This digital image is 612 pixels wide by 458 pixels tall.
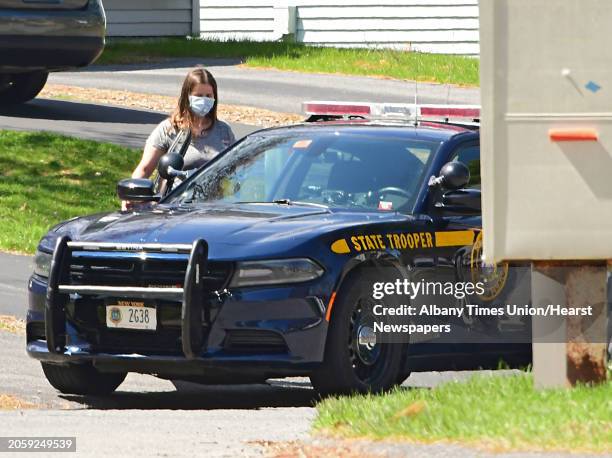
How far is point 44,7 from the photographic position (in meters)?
18.5

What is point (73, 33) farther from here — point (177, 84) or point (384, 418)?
point (384, 418)

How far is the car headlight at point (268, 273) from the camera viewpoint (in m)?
8.50

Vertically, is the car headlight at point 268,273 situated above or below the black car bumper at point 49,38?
below

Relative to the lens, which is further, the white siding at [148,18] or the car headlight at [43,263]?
the white siding at [148,18]

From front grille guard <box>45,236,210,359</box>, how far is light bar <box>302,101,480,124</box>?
2406 mm

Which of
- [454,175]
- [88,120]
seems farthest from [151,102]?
[454,175]

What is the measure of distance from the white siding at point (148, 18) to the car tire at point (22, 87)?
11.9 meters

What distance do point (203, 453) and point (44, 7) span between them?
1233cm

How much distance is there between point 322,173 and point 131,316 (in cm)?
167

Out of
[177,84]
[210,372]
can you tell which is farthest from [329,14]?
[210,372]

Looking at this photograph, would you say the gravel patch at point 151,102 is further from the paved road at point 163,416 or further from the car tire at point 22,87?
the paved road at point 163,416

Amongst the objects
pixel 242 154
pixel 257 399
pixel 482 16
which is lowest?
pixel 257 399

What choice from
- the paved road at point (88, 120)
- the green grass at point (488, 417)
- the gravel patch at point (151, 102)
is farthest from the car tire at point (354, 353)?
the gravel patch at point (151, 102)

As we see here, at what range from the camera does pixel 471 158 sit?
10.0m
